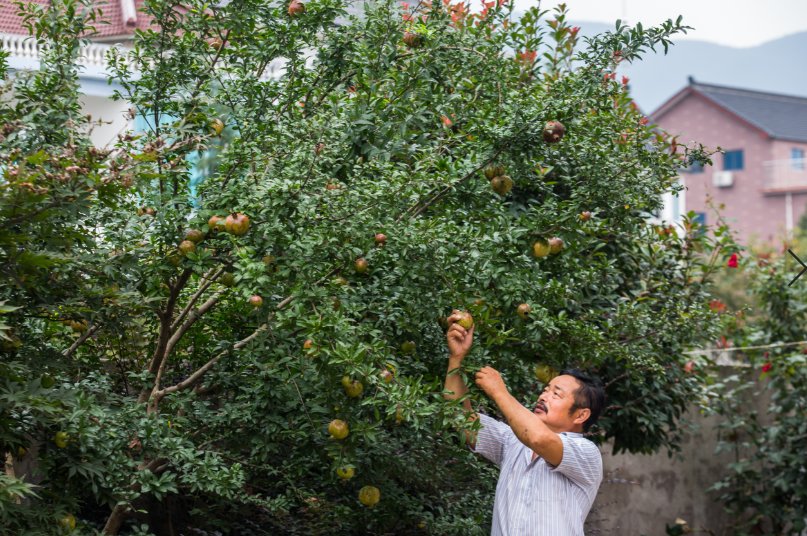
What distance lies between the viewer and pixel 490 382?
11.8 ft

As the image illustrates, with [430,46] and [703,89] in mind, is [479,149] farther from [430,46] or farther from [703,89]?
[703,89]

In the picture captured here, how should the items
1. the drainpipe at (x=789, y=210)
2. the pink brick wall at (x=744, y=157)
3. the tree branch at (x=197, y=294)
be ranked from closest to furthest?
the tree branch at (x=197, y=294) → the pink brick wall at (x=744, y=157) → the drainpipe at (x=789, y=210)

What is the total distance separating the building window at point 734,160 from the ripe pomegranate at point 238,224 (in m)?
36.1

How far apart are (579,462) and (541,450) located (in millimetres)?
169

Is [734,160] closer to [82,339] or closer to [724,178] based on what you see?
[724,178]

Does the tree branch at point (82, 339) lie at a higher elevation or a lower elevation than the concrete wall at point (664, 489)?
higher

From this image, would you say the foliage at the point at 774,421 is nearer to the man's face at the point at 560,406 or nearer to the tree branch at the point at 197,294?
the man's face at the point at 560,406

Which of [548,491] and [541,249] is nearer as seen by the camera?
[548,491]

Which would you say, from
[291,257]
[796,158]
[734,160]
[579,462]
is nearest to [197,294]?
[291,257]

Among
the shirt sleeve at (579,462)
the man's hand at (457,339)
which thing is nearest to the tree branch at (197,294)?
the man's hand at (457,339)

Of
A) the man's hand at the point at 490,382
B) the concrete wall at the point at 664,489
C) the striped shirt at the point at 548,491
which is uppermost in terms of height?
the man's hand at the point at 490,382

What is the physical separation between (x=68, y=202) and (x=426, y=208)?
1.42 m

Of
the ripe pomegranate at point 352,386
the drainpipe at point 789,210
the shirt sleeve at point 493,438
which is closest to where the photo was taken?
the ripe pomegranate at point 352,386

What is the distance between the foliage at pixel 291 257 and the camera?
3477 millimetres
